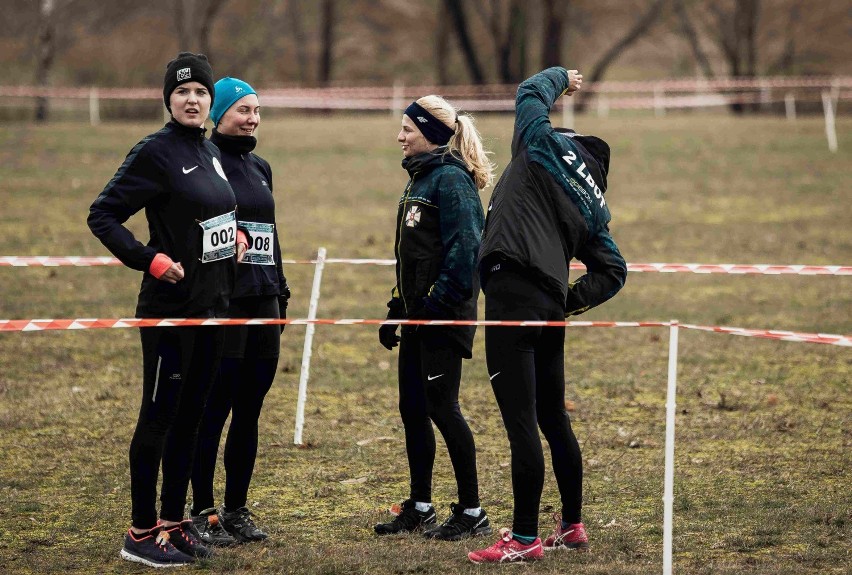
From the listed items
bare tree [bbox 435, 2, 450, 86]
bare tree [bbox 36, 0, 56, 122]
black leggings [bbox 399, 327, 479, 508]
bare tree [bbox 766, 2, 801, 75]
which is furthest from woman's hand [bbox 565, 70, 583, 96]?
bare tree [bbox 766, 2, 801, 75]

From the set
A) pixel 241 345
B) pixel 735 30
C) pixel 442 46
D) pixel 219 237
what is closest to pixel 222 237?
pixel 219 237

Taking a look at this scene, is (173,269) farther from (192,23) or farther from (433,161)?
(192,23)

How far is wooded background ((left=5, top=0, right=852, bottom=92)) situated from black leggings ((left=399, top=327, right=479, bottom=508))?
32.2 metres

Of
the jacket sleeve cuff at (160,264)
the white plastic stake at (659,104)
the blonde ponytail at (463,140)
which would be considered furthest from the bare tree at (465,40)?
the jacket sleeve cuff at (160,264)

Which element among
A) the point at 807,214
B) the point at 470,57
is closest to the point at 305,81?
the point at 470,57

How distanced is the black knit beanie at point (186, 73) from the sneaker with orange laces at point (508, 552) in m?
2.45

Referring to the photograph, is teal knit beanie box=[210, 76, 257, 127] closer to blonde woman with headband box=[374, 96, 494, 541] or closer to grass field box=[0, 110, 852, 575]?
blonde woman with headband box=[374, 96, 494, 541]

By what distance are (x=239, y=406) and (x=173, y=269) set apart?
102cm

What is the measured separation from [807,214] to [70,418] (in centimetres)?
1417

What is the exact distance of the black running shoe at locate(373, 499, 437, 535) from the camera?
20.5ft

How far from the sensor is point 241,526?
6.13 metres

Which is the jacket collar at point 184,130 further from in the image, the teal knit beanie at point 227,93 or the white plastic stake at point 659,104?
the white plastic stake at point 659,104

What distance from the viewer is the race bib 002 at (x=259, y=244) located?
20.1 feet

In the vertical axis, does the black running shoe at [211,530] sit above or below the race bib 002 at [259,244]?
below
